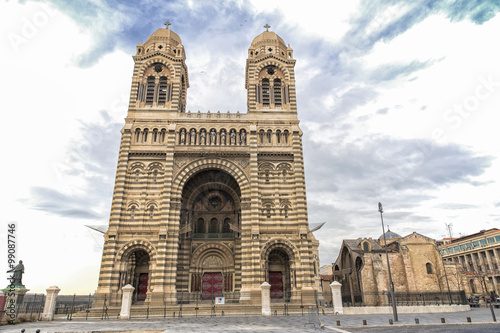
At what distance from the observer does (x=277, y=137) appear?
32.4m

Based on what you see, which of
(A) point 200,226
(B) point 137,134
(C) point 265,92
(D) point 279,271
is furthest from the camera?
(C) point 265,92

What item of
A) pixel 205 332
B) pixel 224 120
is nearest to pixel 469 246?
pixel 224 120

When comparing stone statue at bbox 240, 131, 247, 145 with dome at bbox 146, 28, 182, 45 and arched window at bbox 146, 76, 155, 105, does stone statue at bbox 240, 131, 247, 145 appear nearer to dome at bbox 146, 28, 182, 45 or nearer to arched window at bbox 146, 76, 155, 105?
arched window at bbox 146, 76, 155, 105

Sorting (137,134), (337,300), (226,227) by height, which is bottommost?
(337,300)

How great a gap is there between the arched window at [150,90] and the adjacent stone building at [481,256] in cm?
4637

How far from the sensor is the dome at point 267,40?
3616 cm

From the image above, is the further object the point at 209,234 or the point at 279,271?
the point at 209,234

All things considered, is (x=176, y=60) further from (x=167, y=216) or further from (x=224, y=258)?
(x=224, y=258)

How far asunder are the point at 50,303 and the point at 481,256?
64.5m

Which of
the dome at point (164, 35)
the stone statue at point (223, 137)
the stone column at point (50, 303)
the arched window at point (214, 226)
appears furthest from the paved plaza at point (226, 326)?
the dome at point (164, 35)

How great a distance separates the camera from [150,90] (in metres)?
33.8

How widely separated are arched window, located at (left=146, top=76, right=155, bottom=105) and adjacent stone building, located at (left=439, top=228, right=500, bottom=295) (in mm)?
46374

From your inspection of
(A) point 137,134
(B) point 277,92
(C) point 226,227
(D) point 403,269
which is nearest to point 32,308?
(A) point 137,134

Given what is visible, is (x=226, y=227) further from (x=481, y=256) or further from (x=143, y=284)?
(x=481, y=256)
